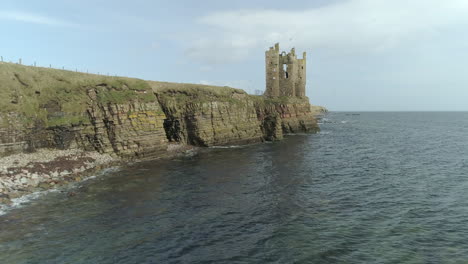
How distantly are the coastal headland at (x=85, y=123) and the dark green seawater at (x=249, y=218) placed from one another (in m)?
6.08

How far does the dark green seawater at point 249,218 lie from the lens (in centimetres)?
1627

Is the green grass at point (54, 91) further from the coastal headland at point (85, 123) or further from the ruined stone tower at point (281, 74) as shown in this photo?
the ruined stone tower at point (281, 74)

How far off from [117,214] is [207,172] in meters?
15.4

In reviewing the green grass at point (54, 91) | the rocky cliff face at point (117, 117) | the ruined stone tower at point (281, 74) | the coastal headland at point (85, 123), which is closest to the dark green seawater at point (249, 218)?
the coastal headland at point (85, 123)

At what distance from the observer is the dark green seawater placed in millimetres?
16266

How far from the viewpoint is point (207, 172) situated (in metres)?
36.4

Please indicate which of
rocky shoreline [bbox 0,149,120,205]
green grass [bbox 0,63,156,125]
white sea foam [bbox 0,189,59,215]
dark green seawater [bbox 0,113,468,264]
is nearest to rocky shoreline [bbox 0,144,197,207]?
rocky shoreline [bbox 0,149,120,205]

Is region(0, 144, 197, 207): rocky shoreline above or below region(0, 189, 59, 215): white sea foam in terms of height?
above

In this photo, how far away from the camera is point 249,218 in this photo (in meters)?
21.5

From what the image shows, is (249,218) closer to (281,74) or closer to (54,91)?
(54,91)

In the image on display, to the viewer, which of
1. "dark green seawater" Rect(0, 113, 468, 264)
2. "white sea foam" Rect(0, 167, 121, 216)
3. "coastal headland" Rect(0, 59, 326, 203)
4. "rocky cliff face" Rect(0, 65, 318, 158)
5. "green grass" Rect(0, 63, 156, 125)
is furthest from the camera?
"rocky cliff face" Rect(0, 65, 318, 158)

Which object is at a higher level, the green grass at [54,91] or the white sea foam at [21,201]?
the green grass at [54,91]

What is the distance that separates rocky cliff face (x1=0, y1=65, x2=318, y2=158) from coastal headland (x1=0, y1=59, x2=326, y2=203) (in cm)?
11

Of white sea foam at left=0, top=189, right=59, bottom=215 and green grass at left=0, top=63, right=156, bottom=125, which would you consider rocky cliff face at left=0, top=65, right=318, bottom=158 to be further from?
white sea foam at left=0, top=189, right=59, bottom=215
